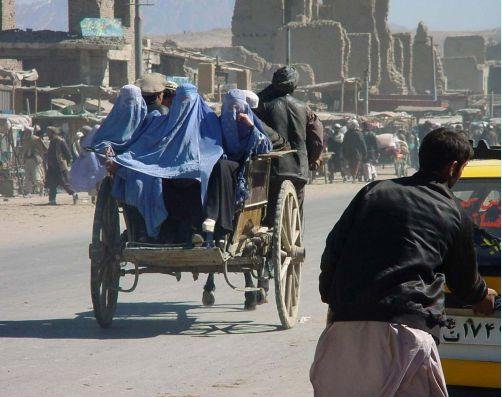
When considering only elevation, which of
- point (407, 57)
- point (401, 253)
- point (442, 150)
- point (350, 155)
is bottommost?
point (407, 57)

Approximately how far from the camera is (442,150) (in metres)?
4.70

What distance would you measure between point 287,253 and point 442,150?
5360mm

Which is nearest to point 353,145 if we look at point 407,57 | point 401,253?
point 401,253

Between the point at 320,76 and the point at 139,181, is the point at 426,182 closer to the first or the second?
the point at 139,181

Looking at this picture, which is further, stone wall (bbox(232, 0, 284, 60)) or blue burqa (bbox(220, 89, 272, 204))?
stone wall (bbox(232, 0, 284, 60))

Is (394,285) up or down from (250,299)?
up

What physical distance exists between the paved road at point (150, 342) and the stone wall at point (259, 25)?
190 feet

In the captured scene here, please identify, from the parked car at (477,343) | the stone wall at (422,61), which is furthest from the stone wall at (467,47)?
the parked car at (477,343)

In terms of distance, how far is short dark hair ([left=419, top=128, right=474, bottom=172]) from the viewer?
15.4 ft

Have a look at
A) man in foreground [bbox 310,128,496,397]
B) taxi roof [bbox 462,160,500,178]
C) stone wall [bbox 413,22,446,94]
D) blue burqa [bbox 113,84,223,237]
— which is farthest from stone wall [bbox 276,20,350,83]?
man in foreground [bbox 310,128,496,397]

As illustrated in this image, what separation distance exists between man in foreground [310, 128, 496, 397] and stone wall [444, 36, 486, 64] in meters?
113

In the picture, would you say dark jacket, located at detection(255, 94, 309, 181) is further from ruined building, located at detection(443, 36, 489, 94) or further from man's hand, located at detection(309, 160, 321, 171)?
ruined building, located at detection(443, 36, 489, 94)

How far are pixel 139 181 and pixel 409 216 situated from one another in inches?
197

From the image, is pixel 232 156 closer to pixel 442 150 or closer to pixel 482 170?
pixel 482 170
